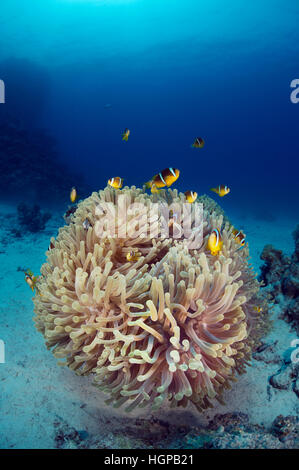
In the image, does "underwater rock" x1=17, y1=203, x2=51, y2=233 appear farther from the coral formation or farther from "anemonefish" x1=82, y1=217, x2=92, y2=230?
the coral formation

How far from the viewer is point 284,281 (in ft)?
14.8

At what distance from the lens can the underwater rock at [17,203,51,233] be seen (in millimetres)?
10367

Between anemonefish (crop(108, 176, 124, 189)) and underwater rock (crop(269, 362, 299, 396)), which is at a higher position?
anemonefish (crop(108, 176, 124, 189))

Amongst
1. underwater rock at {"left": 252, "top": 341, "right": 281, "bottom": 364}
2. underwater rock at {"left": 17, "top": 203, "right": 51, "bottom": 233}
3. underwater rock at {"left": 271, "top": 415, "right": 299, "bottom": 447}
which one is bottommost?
underwater rock at {"left": 271, "top": 415, "right": 299, "bottom": 447}

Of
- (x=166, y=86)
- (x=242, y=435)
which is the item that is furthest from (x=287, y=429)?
(x=166, y=86)

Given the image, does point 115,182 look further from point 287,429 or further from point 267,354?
point 287,429

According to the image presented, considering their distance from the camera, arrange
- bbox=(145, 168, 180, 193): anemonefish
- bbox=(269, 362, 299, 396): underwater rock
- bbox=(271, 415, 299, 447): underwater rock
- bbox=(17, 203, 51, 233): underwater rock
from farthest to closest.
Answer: bbox=(17, 203, 51, 233): underwater rock → bbox=(145, 168, 180, 193): anemonefish → bbox=(269, 362, 299, 396): underwater rock → bbox=(271, 415, 299, 447): underwater rock

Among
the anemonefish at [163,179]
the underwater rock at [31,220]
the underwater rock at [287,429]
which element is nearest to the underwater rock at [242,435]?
the underwater rock at [287,429]

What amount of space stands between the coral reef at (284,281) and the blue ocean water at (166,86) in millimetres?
16803

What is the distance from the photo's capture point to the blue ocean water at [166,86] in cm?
3712

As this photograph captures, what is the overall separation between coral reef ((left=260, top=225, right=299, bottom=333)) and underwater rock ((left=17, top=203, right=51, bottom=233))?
786cm

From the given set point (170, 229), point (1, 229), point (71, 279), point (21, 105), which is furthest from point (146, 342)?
point (21, 105)

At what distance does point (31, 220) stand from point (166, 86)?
68.9m

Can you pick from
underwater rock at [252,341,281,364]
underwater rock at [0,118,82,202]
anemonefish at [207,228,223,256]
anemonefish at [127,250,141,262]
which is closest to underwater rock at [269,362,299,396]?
underwater rock at [252,341,281,364]
